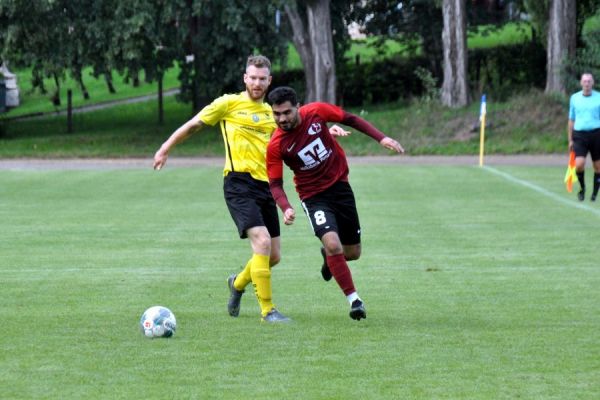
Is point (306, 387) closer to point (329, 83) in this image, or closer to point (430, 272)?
point (430, 272)

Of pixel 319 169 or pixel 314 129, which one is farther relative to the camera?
pixel 319 169

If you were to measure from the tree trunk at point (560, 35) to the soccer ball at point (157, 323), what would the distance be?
103 ft

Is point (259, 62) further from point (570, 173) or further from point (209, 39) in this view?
point (209, 39)

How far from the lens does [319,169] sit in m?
9.72

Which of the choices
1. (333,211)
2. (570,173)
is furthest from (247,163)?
(570,173)

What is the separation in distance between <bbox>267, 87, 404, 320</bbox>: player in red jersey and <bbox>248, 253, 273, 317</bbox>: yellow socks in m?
0.46

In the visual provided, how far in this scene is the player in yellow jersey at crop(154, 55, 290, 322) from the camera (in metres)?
9.77

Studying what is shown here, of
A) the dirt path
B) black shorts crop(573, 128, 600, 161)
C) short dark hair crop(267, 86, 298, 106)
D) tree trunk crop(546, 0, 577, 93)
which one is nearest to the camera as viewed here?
short dark hair crop(267, 86, 298, 106)

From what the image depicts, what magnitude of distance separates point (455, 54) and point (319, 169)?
31610 mm

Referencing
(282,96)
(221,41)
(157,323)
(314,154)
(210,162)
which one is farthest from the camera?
(221,41)

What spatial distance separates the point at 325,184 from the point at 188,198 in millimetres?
13414

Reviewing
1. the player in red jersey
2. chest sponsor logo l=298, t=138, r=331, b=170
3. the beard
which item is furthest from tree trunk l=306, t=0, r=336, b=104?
chest sponsor logo l=298, t=138, r=331, b=170

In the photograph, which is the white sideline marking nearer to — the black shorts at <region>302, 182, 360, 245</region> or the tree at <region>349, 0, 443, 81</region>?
the black shorts at <region>302, 182, 360, 245</region>

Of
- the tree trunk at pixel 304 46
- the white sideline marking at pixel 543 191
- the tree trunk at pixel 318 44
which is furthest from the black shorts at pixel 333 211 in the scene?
the tree trunk at pixel 304 46
